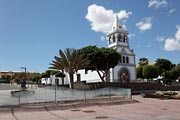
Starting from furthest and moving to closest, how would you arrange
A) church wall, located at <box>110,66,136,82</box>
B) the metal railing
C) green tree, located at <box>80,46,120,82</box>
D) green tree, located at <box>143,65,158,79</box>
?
1. green tree, located at <box>143,65,158,79</box>
2. church wall, located at <box>110,66,136,82</box>
3. green tree, located at <box>80,46,120,82</box>
4. the metal railing

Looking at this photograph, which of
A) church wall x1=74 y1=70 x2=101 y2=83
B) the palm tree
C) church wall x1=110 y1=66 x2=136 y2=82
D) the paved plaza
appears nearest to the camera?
the paved plaza

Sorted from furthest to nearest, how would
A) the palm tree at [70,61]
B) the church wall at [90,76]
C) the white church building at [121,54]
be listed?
1. the church wall at [90,76]
2. the white church building at [121,54]
3. the palm tree at [70,61]

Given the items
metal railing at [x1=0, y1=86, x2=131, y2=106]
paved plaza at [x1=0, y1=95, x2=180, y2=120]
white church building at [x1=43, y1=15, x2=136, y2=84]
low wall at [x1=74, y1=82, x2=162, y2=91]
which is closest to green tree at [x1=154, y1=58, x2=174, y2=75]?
white church building at [x1=43, y1=15, x2=136, y2=84]

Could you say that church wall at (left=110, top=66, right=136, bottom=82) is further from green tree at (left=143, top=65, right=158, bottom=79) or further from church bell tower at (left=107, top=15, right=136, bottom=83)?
green tree at (left=143, top=65, right=158, bottom=79)

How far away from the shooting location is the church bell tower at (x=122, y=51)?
66.4 m

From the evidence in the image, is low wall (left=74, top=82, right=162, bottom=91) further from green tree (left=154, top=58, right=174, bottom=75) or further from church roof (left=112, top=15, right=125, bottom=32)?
green tree (left=154, top=58, right=174, bottom=75)

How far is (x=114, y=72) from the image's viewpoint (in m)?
64.7

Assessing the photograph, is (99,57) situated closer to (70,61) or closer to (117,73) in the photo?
(70,61)

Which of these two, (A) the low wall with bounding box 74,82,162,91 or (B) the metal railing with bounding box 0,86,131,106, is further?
(A) the low wall with bounding box 74,82,162,91

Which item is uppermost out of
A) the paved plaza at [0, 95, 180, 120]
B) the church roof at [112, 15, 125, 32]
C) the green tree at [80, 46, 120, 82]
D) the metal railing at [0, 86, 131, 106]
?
the church roof at [112, 15, 125, 32]

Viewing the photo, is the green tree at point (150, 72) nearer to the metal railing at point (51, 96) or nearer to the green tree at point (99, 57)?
the green tree at point (99, 57)

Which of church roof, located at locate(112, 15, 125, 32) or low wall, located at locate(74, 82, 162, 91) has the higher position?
church roof, located at locate(112, 15, 125, 32)

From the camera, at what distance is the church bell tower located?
6644 cm

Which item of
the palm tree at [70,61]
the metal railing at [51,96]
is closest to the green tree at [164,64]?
the palm tree at [70,61]
